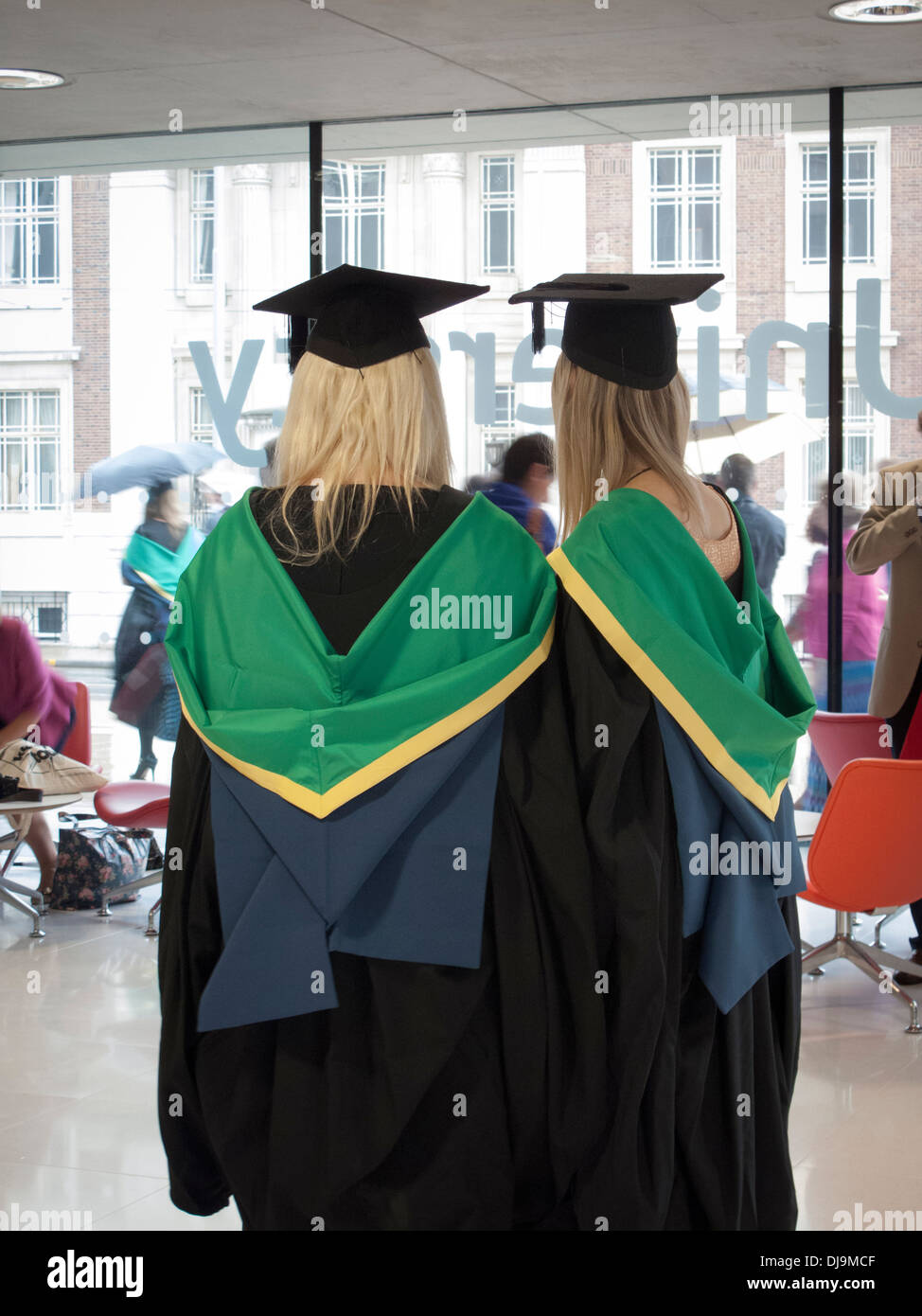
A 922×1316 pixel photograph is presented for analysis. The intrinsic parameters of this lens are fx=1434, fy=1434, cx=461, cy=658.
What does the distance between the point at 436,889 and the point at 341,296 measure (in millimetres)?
911

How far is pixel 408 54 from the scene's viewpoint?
5324 mm

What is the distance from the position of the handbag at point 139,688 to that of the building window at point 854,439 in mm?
3254

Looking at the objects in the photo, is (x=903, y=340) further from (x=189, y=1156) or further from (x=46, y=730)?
(x=189, y=1156)

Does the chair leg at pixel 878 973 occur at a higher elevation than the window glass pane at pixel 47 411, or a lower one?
lower

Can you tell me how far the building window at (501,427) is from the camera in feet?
21.1

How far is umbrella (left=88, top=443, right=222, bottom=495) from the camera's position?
22.5ft

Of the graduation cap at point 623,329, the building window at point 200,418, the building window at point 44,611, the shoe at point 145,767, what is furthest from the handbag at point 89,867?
the graduation cap at point 623,329

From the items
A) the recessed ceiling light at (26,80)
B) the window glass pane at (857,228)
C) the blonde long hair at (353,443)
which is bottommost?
the blonde long hair at (353,443)

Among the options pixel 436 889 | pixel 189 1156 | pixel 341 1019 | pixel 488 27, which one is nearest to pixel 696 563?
pixel 436 889

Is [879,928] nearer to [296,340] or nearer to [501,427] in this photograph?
[501,427]

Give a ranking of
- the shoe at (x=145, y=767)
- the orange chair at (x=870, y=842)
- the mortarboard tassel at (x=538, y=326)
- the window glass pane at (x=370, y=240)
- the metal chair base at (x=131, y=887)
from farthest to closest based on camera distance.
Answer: the shoe at (x=145, y=767) < the window glass pane at (x=370, y=240) < the metal chair base at (x=131, y=887) < the orange chair at (x=870, y=842) < the mortarboard tassel at (x=538, y=326)

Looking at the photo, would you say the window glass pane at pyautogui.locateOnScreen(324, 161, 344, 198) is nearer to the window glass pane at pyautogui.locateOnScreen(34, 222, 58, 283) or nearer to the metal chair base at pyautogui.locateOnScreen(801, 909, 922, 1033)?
the window glass pane at pyautogui.locateOnScreen(34, 222, 58, 283)

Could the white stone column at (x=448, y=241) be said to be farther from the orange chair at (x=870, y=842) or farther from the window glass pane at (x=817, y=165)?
the orange chair at (x=870, y=842)

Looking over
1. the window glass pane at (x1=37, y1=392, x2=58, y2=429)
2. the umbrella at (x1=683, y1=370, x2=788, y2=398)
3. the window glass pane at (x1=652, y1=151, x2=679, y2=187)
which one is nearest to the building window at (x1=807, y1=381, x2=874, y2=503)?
the umbrella at (x1=683, y1=370, x2=788, y2=398)
